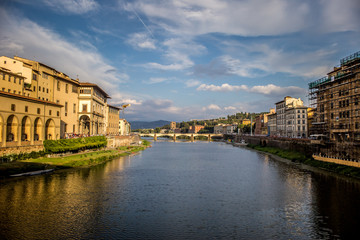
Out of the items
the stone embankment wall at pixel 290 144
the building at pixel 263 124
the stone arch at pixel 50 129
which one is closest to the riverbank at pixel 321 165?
the stone embankment wall at pixel 290 144

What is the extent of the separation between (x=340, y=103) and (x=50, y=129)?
211 ft

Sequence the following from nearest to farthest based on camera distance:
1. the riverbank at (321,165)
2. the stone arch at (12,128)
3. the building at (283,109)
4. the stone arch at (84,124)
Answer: the riverbank at (321,165), the stone arch at (12,128), the stone arch at (84,124), the building at (283,109)

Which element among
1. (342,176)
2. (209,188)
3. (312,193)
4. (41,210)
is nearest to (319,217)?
(312,193)

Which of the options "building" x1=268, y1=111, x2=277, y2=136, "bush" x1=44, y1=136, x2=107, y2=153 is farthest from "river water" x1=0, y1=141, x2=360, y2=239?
"building" x1=268, y1=111, x2=277, y2=136

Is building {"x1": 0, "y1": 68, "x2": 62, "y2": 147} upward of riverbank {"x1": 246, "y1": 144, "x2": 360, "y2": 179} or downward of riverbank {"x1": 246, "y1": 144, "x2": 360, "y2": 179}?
upward

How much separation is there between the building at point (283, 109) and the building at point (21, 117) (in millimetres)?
87702

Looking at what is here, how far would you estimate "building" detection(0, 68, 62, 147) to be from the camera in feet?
146

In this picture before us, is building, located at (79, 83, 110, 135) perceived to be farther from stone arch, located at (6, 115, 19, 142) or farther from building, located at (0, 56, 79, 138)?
stone arch, located at (6, 115, 19, 142)

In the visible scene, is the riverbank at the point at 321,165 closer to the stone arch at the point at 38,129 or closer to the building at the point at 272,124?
the building at the point at 272,124

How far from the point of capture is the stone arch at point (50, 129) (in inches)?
2296

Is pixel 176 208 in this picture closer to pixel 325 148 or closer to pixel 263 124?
pixel 325 148

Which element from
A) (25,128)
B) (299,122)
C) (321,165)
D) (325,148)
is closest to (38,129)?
(25,128)

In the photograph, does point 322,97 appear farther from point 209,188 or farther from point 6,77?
point 6,77

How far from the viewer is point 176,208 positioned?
27.4 meters
